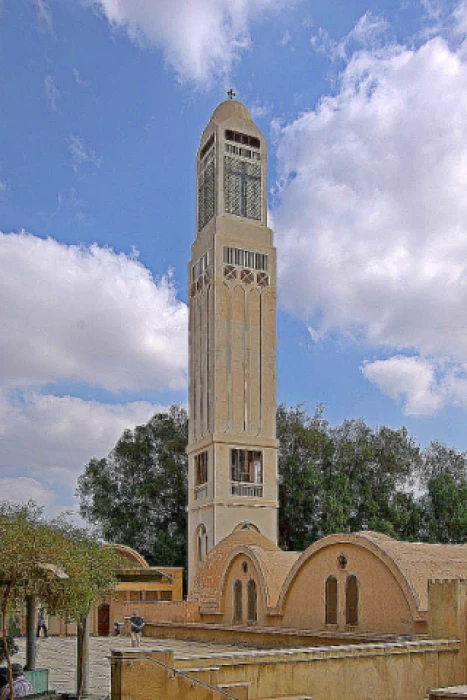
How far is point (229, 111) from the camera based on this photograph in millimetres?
44250

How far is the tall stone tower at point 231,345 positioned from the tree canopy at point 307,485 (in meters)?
5.45

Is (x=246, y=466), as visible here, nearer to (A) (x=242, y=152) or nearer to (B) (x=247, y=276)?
(B) (x=247, y=276)

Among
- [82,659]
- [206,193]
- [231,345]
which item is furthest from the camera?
[206,193]

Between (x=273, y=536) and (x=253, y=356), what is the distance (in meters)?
8.46

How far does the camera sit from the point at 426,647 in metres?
15.3

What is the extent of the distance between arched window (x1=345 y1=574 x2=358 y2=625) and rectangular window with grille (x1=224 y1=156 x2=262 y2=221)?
80.8 ft

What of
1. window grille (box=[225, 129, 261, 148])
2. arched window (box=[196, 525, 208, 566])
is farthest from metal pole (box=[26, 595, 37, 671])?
window grille (box=[225, 129, 261, 148])

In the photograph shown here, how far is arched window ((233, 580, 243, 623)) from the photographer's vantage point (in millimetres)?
27141

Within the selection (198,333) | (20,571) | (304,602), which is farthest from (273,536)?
(20,571)

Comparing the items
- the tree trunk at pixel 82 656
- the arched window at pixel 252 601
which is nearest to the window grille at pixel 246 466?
the arched window at pixel 252 601

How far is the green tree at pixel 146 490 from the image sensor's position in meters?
45.8

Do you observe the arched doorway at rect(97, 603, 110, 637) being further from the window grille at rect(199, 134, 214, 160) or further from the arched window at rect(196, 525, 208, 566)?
the window grille at rect(199, 134, 214, 160)

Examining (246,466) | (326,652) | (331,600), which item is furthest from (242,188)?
(326,652)

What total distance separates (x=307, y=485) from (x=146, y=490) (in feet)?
28.7
